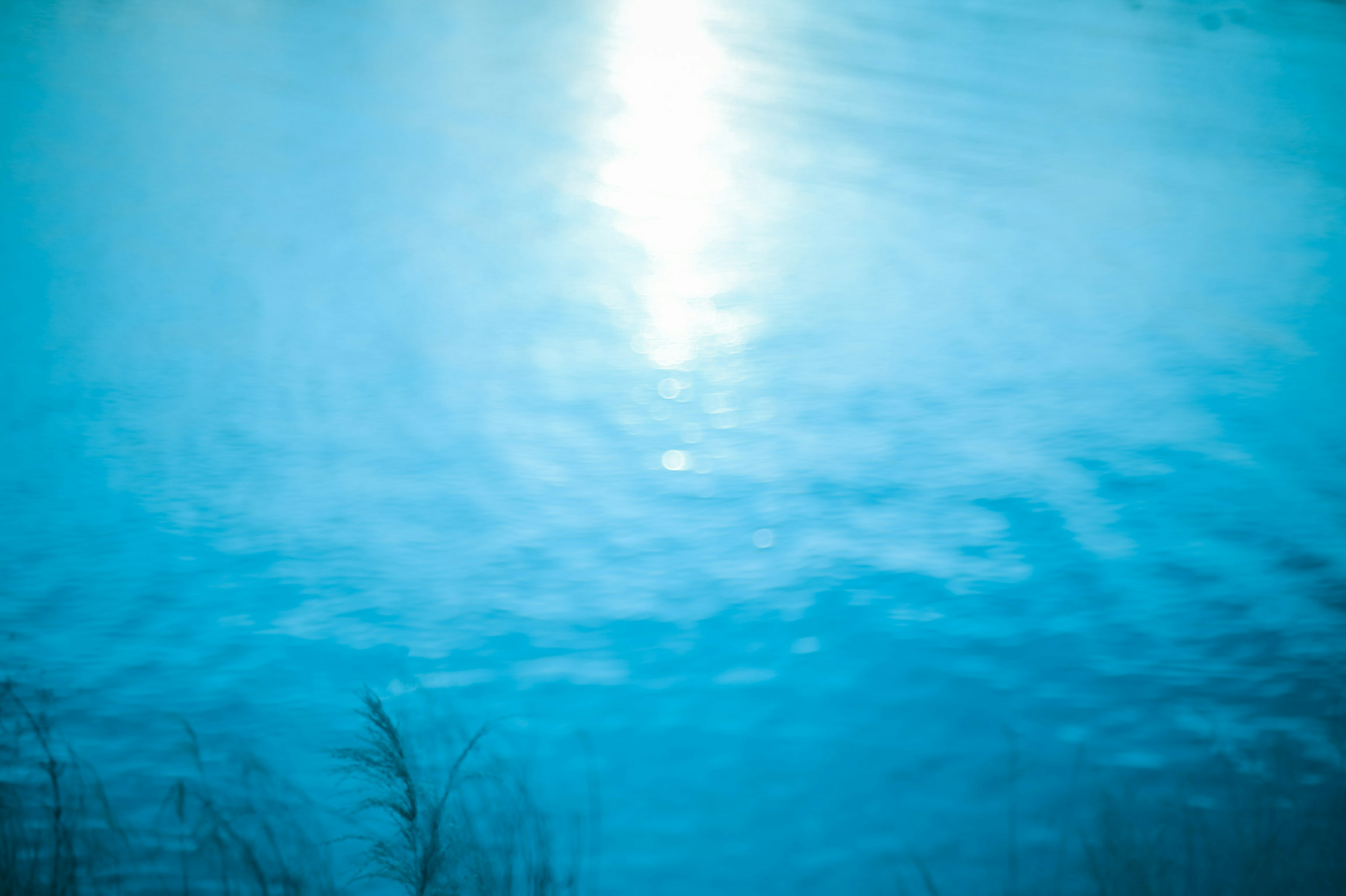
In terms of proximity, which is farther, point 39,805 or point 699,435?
point 699,435

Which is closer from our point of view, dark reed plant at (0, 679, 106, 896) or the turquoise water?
dark reed plant at (0, 679, 106, 896)

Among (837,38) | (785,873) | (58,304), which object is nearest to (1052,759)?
(785,873)

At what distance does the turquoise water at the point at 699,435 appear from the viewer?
132 cm

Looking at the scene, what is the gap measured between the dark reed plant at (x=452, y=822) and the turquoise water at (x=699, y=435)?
7 centimetres

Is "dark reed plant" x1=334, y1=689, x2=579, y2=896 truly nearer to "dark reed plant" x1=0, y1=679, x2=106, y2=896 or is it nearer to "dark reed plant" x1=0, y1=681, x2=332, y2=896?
"dark reed plant" x1=0, y1=681, x2=332, y2=896

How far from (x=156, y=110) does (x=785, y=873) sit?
145 inches

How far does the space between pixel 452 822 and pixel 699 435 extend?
1053mm

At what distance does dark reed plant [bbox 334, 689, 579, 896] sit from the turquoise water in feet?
0.23

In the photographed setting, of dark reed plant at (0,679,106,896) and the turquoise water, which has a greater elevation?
the turquoise water

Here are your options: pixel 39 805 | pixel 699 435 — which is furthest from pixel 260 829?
pixel 699 435

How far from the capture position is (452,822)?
1.11 metres

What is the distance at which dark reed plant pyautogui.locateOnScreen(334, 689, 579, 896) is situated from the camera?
3.39ft

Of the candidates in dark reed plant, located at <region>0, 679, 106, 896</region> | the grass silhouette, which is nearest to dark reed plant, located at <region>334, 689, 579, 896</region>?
the grass silhouette

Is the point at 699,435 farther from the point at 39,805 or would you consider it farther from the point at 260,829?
the point at 39,805
